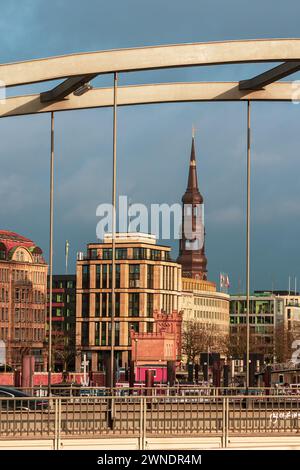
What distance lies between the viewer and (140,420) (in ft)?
64.4

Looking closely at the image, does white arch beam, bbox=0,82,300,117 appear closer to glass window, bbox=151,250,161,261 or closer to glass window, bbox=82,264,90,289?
glass window, bbox=151,250,161,261

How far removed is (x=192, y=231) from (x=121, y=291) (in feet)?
182

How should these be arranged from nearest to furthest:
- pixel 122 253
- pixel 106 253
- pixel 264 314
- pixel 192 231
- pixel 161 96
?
pixel 161 96, pixel 106 253, pixel 122 253, pixel 264 314, pixel 192 231

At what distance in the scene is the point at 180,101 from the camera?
26.4 metres

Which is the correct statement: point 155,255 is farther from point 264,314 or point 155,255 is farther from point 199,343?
point 264,314

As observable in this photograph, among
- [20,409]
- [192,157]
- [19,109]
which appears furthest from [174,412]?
[192,157]

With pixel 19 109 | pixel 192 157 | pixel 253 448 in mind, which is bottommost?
pixel 253 448

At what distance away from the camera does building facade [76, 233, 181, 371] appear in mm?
133000

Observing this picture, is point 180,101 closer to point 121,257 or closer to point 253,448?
point 253,448

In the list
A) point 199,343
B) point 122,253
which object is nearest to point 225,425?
point 122,253

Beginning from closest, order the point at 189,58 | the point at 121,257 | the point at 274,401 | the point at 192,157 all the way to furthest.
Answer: the point at 274,401 → the point at 189,58 → the point at 121,257 → the point at 192,157

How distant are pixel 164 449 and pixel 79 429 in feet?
4.11

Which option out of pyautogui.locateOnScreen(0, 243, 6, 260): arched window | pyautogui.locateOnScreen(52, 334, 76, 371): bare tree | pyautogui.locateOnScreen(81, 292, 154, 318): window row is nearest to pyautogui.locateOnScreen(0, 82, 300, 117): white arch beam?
pyautogui.locateOnScreen(52, 334, 76, 371): bare tree

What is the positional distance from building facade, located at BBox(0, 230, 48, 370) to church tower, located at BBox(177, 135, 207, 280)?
46.5 metres
